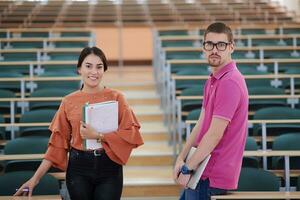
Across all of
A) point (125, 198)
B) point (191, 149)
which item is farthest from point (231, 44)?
point (125, 198)

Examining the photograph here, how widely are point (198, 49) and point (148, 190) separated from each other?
3.30 m

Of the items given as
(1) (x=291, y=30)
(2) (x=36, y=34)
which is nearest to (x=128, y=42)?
(2) (x=36, y=34)

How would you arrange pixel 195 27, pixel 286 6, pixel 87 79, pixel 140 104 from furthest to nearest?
pixel 286 6 < pixel 195 27 < pixel 140 104 < pixel 87 79

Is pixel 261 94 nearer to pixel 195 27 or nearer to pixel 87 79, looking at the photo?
pixel 87 79

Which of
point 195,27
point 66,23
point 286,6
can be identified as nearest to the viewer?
point 195,27

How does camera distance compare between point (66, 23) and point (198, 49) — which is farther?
point (66, 23)

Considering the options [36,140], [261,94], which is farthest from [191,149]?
[261,94]

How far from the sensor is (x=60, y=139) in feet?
8.68

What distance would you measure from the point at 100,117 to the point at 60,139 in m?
0.24

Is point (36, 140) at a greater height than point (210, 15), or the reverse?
point (210, 15)

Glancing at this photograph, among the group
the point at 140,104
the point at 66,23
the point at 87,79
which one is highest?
the point at 66,23

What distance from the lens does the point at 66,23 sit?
9781mm

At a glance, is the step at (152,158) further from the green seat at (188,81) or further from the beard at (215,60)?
the beard at (215,60)

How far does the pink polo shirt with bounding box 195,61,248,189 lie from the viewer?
2217 mm
